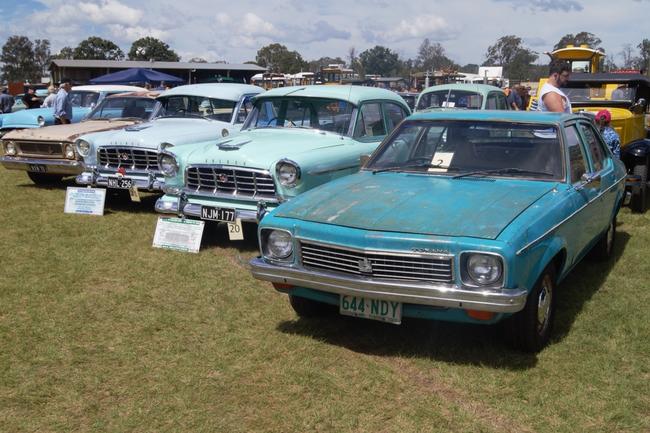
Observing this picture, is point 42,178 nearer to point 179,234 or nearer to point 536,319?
point 179,234

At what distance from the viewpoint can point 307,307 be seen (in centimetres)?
487

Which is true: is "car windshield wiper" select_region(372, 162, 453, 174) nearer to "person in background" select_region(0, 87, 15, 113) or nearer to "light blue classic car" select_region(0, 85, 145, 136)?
"light blue classic car" select_region(0, 85, 145, 136)

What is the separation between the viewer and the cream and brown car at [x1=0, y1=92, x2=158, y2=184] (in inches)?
387

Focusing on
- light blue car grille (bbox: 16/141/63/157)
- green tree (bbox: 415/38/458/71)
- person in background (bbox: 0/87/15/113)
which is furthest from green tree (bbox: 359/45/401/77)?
light blue car grille (bbox: 16/141/63/157)

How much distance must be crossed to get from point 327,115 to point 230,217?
194 cm

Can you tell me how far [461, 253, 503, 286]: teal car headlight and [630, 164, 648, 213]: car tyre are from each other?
5748 millimetres

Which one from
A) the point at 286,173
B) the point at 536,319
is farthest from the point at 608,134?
the point at 536,319

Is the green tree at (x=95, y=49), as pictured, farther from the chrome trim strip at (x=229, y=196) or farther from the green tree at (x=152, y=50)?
the chrome trim strip at (x=229, y=196)

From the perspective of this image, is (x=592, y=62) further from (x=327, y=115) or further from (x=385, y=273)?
(x=385, y=273)

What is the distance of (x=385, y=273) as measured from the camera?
13.1 feet

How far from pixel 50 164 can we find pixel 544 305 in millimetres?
8028

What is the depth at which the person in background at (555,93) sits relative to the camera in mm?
7387

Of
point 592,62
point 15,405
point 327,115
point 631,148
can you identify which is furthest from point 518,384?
point 592,62

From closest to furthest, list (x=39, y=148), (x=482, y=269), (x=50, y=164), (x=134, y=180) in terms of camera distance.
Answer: (x=482, y=269), (x=134, y=180), (x=50, y=164), (x=39, y=148)
